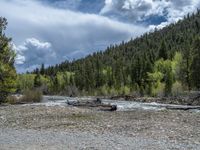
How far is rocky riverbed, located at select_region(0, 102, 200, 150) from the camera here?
18.8 m

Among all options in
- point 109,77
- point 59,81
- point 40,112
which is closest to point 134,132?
point 40,112

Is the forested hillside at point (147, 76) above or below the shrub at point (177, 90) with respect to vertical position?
above

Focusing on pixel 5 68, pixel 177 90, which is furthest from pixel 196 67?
pixel 5 68

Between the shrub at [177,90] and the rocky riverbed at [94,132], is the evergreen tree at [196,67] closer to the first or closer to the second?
the shrub at [177,90]

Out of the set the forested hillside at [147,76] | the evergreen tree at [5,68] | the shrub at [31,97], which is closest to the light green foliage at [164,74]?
the forested hillside at [147,76]

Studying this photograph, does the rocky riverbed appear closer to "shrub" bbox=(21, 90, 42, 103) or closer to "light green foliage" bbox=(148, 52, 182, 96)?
"shrub" bbox=(21, 90, 42, 103)

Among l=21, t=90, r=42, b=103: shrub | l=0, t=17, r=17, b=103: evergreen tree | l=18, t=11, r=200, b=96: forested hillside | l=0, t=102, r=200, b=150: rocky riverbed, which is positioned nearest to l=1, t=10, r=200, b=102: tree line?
l=18, t=11, r=200, b=96: forested hillside

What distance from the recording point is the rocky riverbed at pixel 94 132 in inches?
740

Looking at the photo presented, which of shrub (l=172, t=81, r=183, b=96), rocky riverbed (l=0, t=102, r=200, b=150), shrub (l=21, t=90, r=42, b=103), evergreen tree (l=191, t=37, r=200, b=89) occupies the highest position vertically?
evergreen tree (l=191, t=37, r=200, b=89)

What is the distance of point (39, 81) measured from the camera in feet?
605

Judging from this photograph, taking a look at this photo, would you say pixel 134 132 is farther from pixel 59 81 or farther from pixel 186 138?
pixel 59 81

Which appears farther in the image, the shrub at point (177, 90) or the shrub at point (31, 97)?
the shrub at point (177, 90)

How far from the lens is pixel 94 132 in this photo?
22.8 m

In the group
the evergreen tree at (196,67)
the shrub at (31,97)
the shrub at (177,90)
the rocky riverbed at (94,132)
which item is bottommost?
the rocky riverbed at (94,132)
